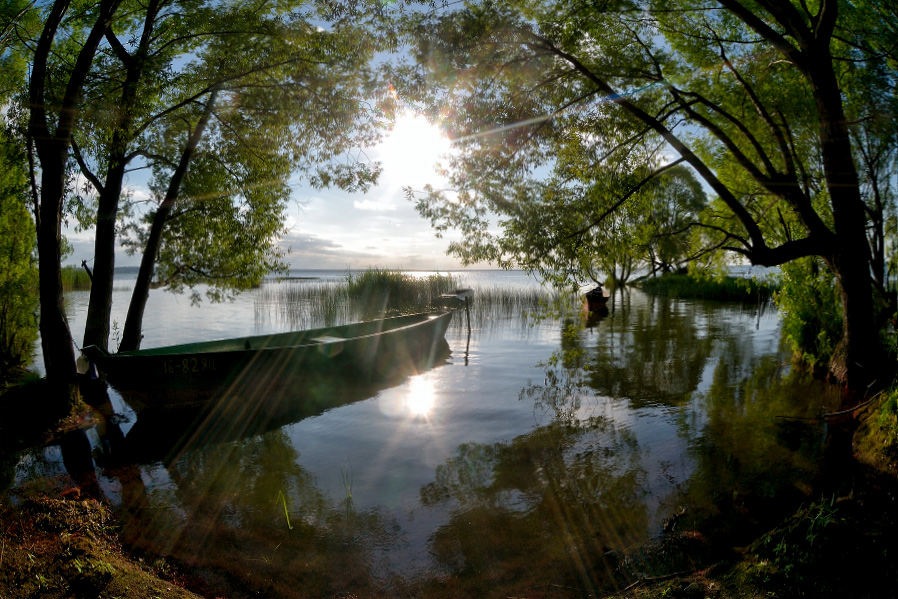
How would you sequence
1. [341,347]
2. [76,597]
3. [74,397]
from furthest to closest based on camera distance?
[341,347]
[74,397]
[76,597]

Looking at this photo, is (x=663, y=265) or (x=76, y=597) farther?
(x=663, y=265)

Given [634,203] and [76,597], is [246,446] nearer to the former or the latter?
[76,597]

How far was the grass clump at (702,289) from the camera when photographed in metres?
27.5

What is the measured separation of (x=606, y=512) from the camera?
4.55 m

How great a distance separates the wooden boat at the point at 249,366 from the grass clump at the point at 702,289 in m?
17.6

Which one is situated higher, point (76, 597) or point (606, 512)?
point (76, 597)

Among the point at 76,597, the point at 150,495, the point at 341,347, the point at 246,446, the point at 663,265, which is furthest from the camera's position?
the point at 341,347

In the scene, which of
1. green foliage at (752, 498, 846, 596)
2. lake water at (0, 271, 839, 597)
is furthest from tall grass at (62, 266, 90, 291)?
green foliage at (752, 498, 846, 596)

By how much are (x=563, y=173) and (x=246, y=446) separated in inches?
252

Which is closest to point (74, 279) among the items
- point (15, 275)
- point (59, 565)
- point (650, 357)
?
point (15, 275)

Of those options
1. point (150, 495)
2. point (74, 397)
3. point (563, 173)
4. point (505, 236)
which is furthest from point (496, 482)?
point (74, 397)

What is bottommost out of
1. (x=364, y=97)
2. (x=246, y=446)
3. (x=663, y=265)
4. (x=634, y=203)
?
(x=246, y=446)

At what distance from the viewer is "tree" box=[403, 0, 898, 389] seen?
23.9 feet

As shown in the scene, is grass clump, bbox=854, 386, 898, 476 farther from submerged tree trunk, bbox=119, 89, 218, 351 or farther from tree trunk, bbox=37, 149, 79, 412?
submerged tree trunk, bbox=119, 89, 218, 351
